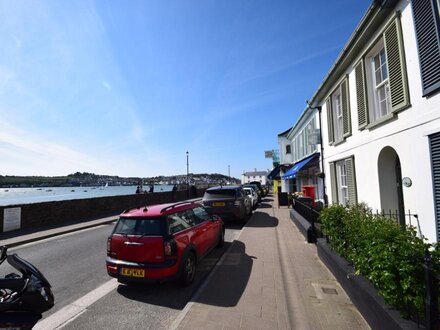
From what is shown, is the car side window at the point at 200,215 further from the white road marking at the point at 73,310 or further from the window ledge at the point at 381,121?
the window ledge at the point at 381,121

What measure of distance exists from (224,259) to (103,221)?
387 inches

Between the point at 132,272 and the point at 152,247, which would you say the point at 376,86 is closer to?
the point at 152,247

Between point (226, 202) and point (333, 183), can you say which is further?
point (226, 202)

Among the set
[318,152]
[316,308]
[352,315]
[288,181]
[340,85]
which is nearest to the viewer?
[352,315]

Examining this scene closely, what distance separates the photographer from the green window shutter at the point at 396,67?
5.61 m

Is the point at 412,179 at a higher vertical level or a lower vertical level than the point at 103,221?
higher

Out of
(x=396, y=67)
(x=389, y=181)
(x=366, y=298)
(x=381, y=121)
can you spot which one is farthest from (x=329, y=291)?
(x=396, y=67)

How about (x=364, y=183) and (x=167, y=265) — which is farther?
(x=364, y=183)

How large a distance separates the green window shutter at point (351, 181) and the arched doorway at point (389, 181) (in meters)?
1.58

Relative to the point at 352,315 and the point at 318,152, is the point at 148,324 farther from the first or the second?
the point at 318,152

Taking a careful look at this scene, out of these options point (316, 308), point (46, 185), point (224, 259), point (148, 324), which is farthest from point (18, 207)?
point (46, 185)

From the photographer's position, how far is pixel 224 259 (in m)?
6.84

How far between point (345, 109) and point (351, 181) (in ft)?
8.57

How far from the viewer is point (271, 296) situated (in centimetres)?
454
